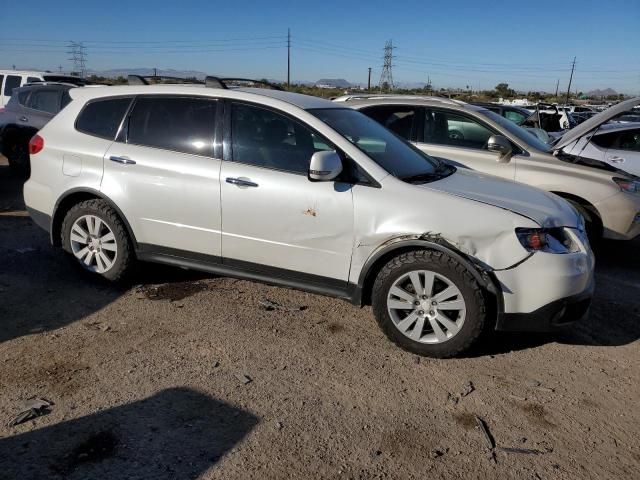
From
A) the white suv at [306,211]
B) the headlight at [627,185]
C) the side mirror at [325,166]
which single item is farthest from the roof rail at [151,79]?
the headlight at [627,185]

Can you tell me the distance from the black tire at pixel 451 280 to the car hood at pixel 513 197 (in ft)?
1.66

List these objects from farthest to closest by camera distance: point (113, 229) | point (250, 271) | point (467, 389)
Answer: point (113, 229), point (250, 271), point (467, 389)

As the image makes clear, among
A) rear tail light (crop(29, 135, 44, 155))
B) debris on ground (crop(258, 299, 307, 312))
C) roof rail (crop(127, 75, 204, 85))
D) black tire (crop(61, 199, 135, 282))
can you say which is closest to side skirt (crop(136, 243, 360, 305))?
black tire (crop(61, 199, 135, 282))

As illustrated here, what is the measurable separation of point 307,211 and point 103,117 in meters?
2.14

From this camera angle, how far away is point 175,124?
449 centimetres

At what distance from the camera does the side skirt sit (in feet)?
13.1

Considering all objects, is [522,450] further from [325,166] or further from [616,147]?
[616,147]

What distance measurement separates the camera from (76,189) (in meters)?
4.72

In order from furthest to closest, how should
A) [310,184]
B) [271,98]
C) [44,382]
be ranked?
[271,98], [310,184], [44,382]

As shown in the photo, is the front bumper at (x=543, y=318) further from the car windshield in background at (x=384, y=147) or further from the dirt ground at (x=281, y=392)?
the car windshield in background at (x=384, y=147)

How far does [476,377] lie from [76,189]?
3.54 meters

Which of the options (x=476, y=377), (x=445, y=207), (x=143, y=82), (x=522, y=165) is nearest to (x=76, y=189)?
(x=143, y=82)

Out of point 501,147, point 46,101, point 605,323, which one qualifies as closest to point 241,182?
point 605,323

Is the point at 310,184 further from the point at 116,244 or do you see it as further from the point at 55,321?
the point at 55,321
